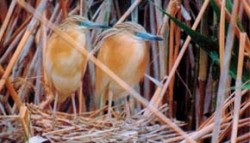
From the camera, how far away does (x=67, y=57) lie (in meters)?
2.32

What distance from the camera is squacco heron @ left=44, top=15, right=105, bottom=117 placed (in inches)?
91.5

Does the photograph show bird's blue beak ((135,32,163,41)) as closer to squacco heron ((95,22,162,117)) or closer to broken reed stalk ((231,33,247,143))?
squacco heron ((95,22,162,117))

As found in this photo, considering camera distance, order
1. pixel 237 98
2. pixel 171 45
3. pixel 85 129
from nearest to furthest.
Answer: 1. pixel 237 98
2. pixel 85 129
3. pixel 171 45

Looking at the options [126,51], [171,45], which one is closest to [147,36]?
[126,51]

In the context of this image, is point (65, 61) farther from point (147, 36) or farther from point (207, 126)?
point (207, 126)

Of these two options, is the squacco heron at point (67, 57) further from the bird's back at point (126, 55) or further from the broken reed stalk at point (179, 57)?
the broken reed stalk at point (179, 57)

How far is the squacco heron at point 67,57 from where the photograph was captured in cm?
232

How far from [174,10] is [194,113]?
0.36 metres

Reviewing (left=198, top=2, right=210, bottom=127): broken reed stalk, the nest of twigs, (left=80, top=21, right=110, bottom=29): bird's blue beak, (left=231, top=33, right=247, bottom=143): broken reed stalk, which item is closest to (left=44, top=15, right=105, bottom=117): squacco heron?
(left=80, top=21, right=110, bottom=29): bird's blue beak

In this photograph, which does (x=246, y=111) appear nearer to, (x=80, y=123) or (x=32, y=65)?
(x=80, y=123)

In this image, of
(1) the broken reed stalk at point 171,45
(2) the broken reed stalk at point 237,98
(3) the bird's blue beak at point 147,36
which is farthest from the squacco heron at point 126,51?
(2) the broken reed stalk at point 237,98

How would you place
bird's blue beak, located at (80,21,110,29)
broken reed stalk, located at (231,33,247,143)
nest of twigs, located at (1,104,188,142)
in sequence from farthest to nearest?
bird's blue beak, located at (80,21,110,29)
nest of twigs, located at (1,104,188,142)
broken reed stalk, located at (231,33,247,143)

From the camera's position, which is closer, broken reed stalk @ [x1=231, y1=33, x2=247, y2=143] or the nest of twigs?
broken reed stalk @ [x1=231, y1=33, x2=247, y2=143]

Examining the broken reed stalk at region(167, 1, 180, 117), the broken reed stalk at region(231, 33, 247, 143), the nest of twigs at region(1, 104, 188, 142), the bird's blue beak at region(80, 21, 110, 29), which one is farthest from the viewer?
the broken reed stalk at region(167, 1, 180, 117)
